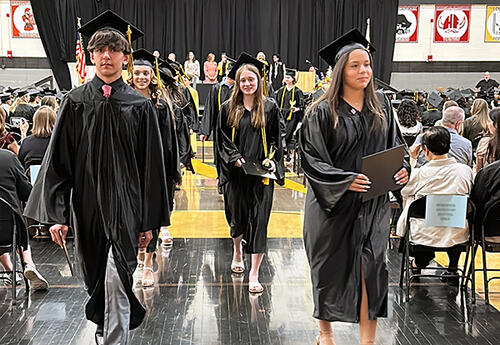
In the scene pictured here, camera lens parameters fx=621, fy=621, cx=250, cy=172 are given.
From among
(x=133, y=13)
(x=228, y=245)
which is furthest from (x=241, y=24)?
(x=228, y=245)

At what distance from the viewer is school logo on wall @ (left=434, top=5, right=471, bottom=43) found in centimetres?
2231

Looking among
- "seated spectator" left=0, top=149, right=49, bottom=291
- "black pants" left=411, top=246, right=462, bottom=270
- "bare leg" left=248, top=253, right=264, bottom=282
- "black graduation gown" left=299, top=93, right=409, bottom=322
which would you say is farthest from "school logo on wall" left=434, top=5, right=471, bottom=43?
"black graduation gown" left=299, top=93, right=409, bottom=322

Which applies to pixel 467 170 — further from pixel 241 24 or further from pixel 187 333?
pixel 241 24

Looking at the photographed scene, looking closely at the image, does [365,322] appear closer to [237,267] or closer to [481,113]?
[237,267]

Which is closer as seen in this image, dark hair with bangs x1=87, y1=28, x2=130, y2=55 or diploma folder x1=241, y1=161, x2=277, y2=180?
dark hair with bangs x1=87, y1=28, x2=130, y2=55

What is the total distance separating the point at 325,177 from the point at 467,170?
201cm

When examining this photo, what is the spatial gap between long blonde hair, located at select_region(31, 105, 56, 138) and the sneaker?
1.65 metres

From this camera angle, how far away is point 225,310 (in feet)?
15.4

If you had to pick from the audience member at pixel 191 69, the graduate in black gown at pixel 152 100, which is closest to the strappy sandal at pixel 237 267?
the graduate in black gown at pixel 152 100

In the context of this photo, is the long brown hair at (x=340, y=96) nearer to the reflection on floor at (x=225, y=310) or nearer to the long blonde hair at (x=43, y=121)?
the reflection on floor at (x=225, y=310)

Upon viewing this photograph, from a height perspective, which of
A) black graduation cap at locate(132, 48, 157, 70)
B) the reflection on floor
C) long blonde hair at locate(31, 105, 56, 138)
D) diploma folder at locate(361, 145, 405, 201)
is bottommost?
the reflection on floor

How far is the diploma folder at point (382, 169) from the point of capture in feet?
10.8

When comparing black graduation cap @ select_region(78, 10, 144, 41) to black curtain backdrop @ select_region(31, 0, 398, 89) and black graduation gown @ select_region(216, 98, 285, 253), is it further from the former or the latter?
black curtain backdrop @ select_region(31, 0, 398, 89)

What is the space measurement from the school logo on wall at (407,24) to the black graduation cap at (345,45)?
20.3m
